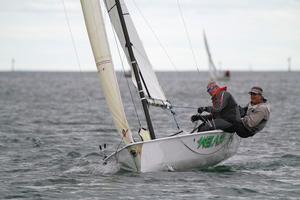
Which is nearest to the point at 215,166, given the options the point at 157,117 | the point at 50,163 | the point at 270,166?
the point at 270,166

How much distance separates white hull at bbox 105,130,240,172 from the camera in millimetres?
14477

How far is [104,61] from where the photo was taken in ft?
48.9

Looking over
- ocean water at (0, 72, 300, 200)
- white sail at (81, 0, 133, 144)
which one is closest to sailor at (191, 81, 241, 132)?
ocean water at (0, 72, 300, 200)

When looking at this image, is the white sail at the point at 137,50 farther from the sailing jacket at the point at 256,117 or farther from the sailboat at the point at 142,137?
the sailing jacket at the point at 256,117

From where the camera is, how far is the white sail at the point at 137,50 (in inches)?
617

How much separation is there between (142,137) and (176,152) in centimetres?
113

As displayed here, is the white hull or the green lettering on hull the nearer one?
the white hull

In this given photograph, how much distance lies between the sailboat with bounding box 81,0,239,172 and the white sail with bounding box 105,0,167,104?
0.09 feet

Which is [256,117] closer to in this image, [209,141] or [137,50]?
[209,141]

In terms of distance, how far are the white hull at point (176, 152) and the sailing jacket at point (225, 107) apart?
1.27 ft

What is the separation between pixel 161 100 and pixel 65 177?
2877 millimetres

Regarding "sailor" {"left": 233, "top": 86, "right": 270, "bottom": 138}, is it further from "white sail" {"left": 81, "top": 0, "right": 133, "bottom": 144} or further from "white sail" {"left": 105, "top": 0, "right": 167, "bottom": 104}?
"white sail" {"left": 81, "top": 0, "right": 133, "bottom": 144}

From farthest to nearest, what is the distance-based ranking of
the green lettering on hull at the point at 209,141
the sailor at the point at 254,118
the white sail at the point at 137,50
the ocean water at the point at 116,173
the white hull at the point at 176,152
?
the white sail at the point at 137,50 < the sailor at the point at 254,118 < the green lettering on hull at the point at 209,141 < the white hull at the point at 176,152 < the ocean water at the point at 116,173

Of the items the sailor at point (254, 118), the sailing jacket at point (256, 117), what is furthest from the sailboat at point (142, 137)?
the sailing jacket at point (256, 117)
